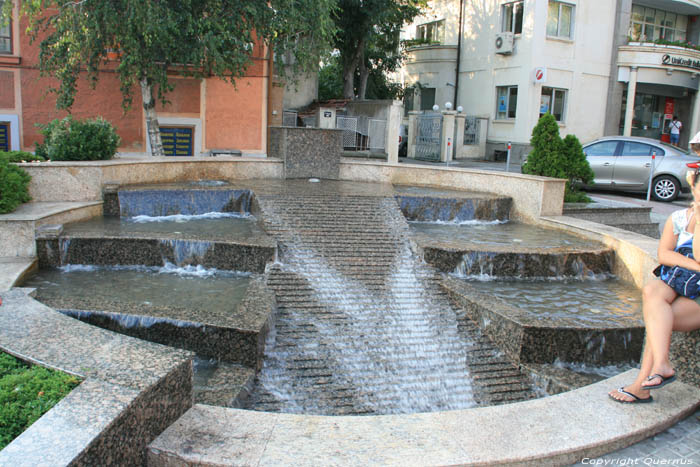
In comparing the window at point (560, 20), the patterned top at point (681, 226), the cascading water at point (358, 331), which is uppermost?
the window at point (560, 20)

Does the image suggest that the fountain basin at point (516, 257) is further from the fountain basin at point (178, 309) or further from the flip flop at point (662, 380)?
the flip flop at point (662, 380)

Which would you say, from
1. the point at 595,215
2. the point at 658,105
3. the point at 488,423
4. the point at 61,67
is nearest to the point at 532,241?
the point at 595,215

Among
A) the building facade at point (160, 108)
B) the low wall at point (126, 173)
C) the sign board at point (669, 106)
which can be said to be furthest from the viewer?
the sign board at point (669, 106)

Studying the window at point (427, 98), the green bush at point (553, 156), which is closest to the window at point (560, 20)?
the window at point (427, 98)

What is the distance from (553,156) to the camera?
12.7m

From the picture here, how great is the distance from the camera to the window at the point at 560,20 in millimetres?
25331

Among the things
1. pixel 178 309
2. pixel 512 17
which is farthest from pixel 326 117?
pixel 178 309

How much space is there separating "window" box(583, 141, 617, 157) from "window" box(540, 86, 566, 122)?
8697 millimetres

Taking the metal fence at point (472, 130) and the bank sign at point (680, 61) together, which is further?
the metal fence at point (472, 130)

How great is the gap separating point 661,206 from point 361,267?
10605 millimetres

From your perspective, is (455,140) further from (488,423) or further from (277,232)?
(488,423)

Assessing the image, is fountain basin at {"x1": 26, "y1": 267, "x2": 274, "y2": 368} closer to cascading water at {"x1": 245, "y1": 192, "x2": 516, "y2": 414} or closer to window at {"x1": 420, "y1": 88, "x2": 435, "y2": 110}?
cascading water at {"x1": 245, "y1": 192, "x2": 516, "y2": 414}

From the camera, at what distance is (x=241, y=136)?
20.2 m

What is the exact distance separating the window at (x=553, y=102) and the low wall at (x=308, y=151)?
15.1 m
